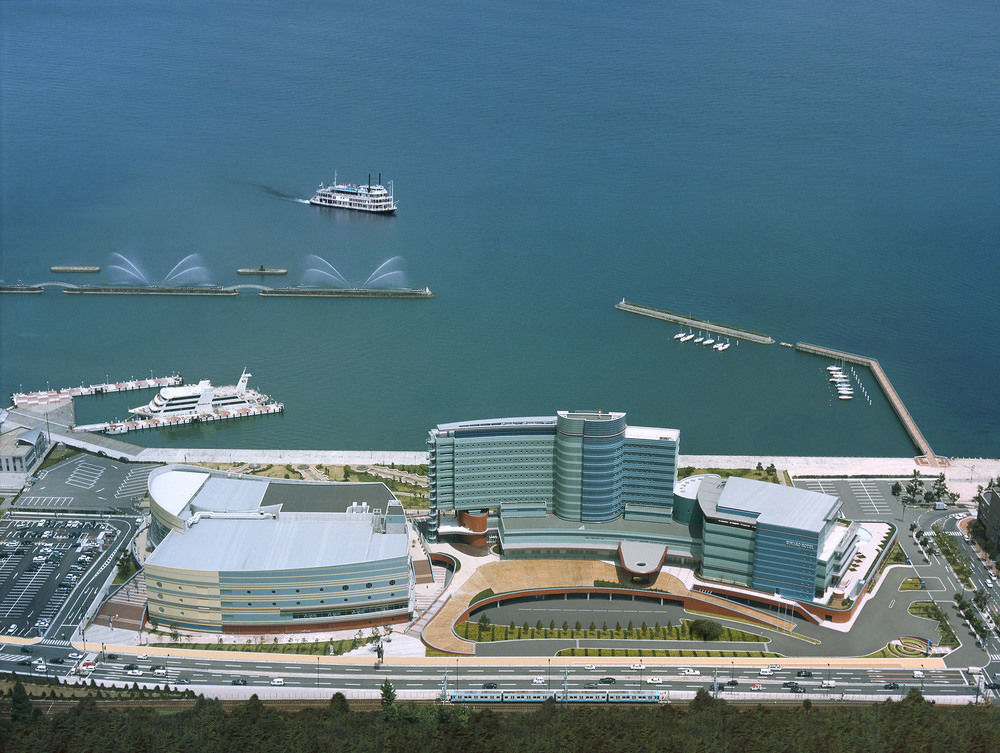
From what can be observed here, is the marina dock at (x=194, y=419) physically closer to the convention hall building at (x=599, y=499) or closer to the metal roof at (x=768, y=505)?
the convention hall building at (x=599, y=499)

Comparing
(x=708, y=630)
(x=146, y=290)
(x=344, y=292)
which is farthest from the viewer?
(x=146, y=290)

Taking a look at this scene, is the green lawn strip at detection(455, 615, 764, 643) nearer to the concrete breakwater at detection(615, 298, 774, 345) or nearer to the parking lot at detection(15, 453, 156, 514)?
the parking lot at detection(15, 453, 156, 514)

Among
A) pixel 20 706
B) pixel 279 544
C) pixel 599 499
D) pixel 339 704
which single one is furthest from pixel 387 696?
pixel 599 499

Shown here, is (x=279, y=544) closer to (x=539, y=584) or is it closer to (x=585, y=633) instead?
(x=539, y=584)

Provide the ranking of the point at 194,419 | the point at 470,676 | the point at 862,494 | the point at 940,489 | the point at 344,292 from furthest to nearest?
1. the point at 344,292
2. the point at 194,419
3. the point at 862,494
4. the point at 940,489
5. the point at 470,676

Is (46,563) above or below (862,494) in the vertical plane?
below

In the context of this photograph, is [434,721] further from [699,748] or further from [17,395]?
[17,395]

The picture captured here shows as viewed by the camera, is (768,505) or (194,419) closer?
(768,505)

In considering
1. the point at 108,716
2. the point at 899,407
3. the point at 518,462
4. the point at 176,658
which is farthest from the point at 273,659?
the point at 899,407
